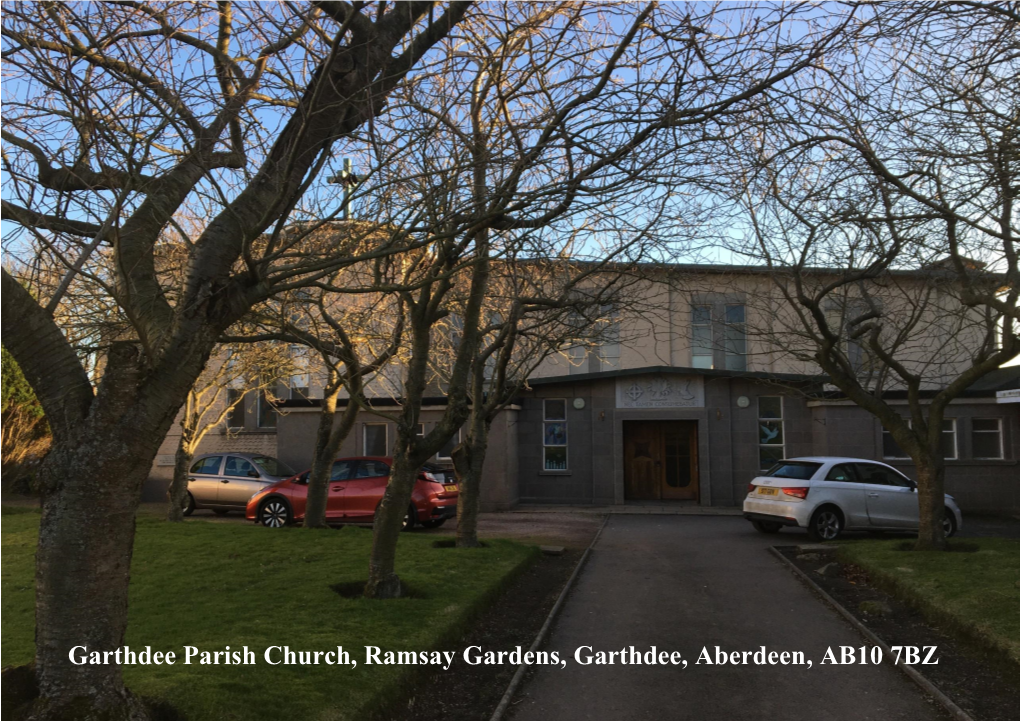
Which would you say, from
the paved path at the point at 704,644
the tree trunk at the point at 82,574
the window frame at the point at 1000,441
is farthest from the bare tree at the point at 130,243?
the window frame at the point at 1000,441

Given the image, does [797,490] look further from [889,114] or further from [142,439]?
[142,439]

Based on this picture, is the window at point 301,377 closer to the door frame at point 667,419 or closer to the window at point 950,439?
the door frame at point 667,419

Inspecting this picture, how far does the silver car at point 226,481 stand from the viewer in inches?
797

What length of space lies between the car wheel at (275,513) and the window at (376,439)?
655 centimetres

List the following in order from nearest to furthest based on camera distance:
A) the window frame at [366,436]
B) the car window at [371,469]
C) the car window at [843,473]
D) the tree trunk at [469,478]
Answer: the tree trunk at [469,478]
the car window at [843,473]
the car window at [371,469]
the window frame at [366,436]

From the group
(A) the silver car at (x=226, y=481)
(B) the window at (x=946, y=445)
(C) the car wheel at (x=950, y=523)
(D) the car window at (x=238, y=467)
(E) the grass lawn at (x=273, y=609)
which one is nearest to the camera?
(E) the grass lawn at (x=273, y=609)

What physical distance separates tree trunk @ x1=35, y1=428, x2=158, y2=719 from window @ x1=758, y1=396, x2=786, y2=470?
68.9 ft

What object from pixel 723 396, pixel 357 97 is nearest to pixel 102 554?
pixel 357 97

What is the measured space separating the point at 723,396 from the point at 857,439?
374 cm

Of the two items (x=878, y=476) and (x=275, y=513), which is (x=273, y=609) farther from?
(x=878, y=476)

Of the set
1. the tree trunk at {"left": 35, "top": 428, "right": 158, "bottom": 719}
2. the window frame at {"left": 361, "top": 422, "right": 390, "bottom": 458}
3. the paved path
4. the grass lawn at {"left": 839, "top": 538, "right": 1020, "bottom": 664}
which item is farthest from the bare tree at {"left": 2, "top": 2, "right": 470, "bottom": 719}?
the window frame at {"left": 361, "top": 422, "right": 390, "bottom": 458}

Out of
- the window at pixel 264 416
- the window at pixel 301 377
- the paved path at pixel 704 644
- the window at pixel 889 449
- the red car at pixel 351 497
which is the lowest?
the paved path at pixel 704 644

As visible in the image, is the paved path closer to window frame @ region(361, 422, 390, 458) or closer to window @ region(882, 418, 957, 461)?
window @ region(882, 418, 957, 461)

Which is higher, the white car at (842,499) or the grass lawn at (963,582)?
the white car at (842,499)
